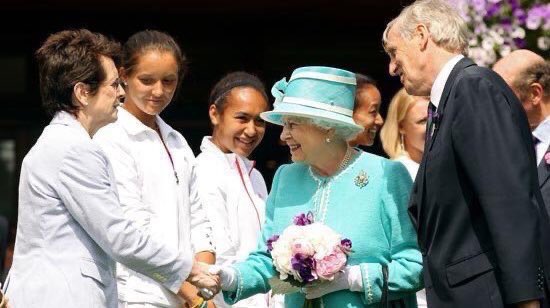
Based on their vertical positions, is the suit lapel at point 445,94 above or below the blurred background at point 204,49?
below

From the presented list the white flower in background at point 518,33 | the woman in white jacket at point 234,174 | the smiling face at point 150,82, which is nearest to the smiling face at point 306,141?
the smiling face at point 150,82

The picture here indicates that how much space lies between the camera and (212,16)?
11.4 metres

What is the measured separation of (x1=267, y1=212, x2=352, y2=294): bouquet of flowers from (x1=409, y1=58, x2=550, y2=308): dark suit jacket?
43 cm

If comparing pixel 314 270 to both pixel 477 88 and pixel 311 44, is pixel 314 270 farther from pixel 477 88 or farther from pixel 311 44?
pixel 311 44

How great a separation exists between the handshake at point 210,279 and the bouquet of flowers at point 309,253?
0.20 meters

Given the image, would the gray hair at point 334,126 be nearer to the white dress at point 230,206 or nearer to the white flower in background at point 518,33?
the white dress at point 230,206

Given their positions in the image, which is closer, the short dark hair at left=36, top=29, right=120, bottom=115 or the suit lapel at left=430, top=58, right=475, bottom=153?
the suit lapel at left=430, top=58, right=475, bottom=153

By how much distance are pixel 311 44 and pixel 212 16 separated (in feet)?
2.84

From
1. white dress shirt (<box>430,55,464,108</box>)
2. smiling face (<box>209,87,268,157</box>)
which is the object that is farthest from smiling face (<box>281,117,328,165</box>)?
smiling face (<box>209,87,268,157</box>)

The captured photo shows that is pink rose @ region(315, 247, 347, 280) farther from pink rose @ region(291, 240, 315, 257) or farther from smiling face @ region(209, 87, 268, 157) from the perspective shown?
smiling face @ region(209, 87, 268, 157)

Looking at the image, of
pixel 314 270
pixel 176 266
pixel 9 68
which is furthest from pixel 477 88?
pixel 9 68

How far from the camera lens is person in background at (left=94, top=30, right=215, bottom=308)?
6.16 meters

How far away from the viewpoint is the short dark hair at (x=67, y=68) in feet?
18.7

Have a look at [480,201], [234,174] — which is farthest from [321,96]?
[234,174]
